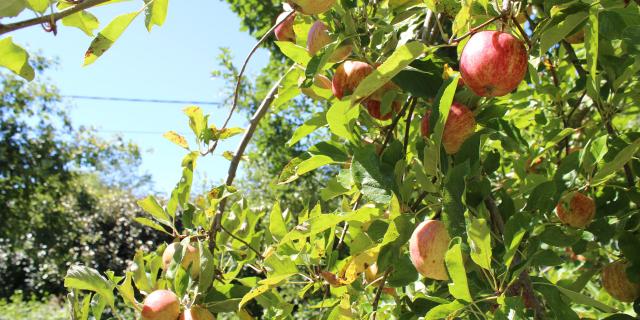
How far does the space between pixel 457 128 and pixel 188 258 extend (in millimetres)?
549

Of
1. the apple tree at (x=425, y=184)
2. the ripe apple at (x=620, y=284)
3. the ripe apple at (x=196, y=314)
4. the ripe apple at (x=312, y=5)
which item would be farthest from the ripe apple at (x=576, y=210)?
the ripe apple at (x=196, y=314)

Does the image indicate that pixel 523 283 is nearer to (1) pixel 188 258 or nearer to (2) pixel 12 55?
(1) pixel 188 258

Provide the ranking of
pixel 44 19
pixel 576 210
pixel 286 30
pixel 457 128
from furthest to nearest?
1. pixel 286 30
2. pixel 576 210
3. pixel 457 128
4. pixel 44 19

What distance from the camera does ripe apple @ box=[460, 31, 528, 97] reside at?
630mm

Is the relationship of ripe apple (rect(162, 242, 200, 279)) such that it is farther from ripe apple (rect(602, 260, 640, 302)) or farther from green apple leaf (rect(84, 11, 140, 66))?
ripe apple (rect(602, 260, 640, 302))

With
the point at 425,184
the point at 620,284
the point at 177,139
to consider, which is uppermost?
the point at 177,139

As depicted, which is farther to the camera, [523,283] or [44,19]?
[523,283]

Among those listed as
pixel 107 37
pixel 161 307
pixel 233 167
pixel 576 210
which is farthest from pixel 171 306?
pixel 576 210

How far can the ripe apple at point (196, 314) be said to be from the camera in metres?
0.91

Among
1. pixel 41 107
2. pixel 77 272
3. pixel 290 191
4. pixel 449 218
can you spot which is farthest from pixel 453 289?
pixel 41 107

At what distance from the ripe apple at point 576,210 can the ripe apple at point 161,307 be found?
26.8 inches

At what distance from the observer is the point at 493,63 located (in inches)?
24.5

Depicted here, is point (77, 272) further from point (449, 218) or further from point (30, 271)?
point (30, 271)

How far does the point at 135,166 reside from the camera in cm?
1934
